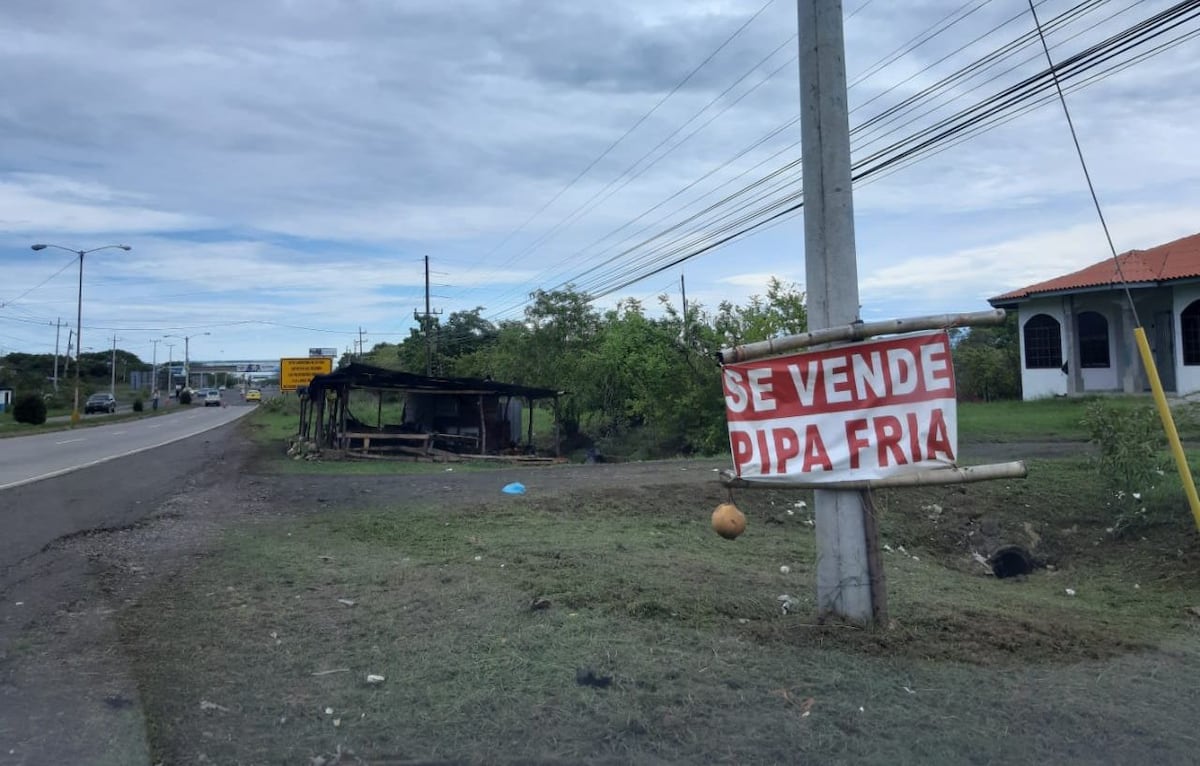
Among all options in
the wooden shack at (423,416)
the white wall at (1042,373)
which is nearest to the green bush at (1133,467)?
the wooden shack at (423,416)

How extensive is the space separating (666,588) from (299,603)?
9.13ft

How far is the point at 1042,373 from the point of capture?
91.5 feet

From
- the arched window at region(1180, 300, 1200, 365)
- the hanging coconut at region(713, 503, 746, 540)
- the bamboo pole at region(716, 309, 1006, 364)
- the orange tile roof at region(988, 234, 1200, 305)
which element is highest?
the orange tile roof at region(988, 234, 1200, 305)

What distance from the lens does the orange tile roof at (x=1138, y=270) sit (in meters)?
24.7

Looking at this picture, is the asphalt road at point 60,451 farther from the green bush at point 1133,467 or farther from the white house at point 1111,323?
the white house at point 1111,323

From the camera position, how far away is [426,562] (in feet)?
28.1

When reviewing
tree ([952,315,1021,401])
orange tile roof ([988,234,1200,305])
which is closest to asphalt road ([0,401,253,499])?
orange tile roof ([988,234,1200,305])

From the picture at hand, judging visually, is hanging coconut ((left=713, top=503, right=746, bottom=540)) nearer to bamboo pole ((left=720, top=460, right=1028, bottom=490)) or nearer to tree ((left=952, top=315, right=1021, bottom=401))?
bamboo pole ((left=720, top=460, right=1028, bottom=490))

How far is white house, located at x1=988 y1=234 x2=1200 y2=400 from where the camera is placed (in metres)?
24.5

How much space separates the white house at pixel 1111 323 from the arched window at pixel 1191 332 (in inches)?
0.9

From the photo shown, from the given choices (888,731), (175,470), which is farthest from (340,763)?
(175,470)

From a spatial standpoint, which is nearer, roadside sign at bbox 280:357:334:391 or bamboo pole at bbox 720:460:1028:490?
bamboo pole at bbox 720:460:1028:490

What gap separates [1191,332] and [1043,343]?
4079 mm

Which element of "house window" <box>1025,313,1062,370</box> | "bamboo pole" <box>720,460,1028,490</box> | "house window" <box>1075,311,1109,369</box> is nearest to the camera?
"bamboo pole" <box>720,460,1028,490</box>
